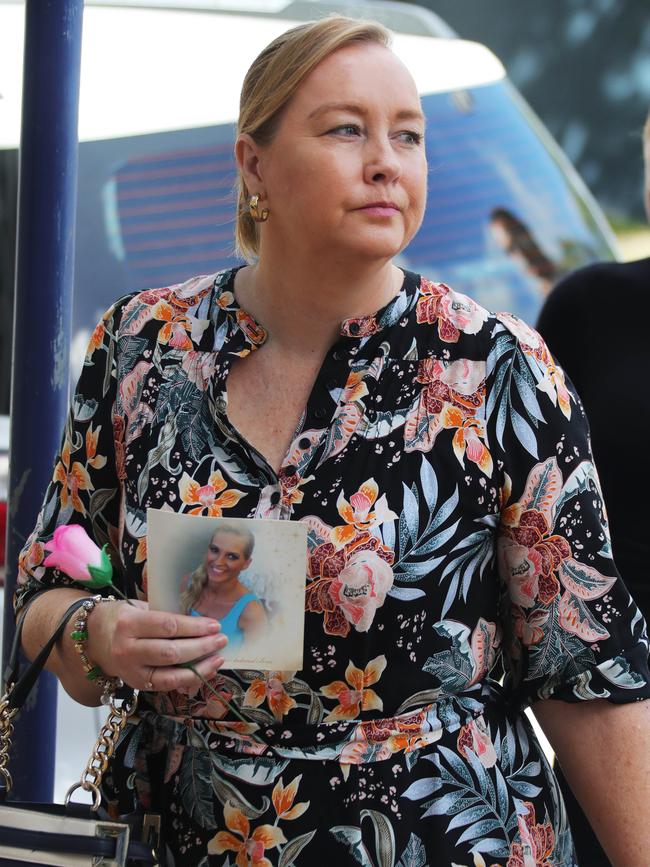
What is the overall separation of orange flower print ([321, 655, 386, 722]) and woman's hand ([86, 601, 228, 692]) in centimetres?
16

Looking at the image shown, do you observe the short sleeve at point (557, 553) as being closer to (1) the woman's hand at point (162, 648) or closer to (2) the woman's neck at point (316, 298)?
(2) the woman's neck at point (316, 298)

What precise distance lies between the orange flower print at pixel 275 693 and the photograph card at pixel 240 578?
0.31 feet

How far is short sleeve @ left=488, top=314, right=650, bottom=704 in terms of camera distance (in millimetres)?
1694

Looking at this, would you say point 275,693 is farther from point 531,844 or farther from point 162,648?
point 531,844

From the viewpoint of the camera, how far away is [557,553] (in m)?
1.70

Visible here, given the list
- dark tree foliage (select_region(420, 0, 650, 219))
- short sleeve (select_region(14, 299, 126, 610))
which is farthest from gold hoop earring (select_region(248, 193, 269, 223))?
dark tree foliage (select_region(420, 0, 650, 219))

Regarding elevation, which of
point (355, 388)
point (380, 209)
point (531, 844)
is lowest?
point (531, 844)

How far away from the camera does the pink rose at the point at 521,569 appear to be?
67.4 inches

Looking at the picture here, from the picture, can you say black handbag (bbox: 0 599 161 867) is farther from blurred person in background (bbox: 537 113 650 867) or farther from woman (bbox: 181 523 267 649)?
blurred person in background (bbox: 537 113 650 867)

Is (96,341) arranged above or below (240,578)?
above

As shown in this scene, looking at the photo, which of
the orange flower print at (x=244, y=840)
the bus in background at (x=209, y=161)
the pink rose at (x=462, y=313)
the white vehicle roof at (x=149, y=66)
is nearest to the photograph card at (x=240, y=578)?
the orange flower print at (x=244, y=840)

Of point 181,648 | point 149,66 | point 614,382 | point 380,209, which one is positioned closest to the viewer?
point 181,648

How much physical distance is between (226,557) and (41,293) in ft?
2.60

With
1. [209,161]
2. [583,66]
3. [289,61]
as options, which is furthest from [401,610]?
[583,66]
